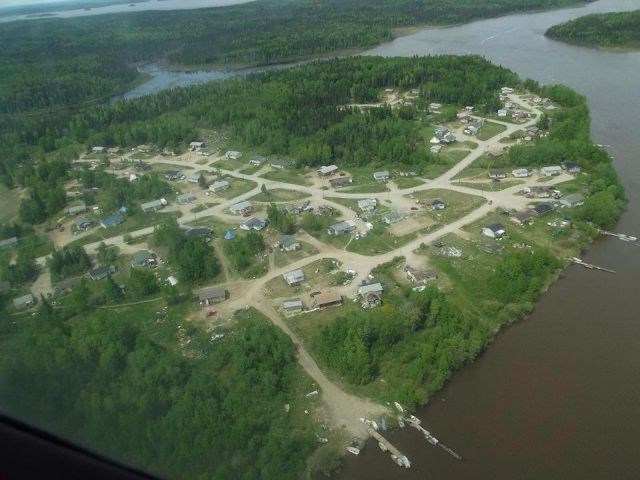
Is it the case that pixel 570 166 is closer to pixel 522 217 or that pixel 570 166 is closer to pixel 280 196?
pixel 522 217

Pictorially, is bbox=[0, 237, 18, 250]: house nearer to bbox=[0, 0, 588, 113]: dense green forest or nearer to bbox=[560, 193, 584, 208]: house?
bbox=[0, 0, 588, 113]: dense green forest

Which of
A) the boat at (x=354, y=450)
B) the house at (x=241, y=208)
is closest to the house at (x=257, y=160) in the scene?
the house at (x=241, y=208)

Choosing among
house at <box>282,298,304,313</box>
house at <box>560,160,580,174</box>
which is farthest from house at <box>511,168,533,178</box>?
house at <box>282,298,304,313</box>

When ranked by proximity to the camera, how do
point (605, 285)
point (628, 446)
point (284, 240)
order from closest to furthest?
point (628, 446) < point (605, 285) < point (284, 240)

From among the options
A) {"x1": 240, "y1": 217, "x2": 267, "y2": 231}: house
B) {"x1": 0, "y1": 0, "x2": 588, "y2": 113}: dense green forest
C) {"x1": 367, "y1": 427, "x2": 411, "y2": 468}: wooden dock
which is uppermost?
{"x1": 367, "y1": 427, "x2": 411, "y2": 468}: wooden dock

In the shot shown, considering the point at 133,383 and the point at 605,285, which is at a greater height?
the point at 133,383

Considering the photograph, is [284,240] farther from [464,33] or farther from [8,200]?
[464,33]

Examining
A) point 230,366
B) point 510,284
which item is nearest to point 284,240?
Answer: point 230,366

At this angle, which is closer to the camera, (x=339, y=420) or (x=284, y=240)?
(x=339, y=420)
